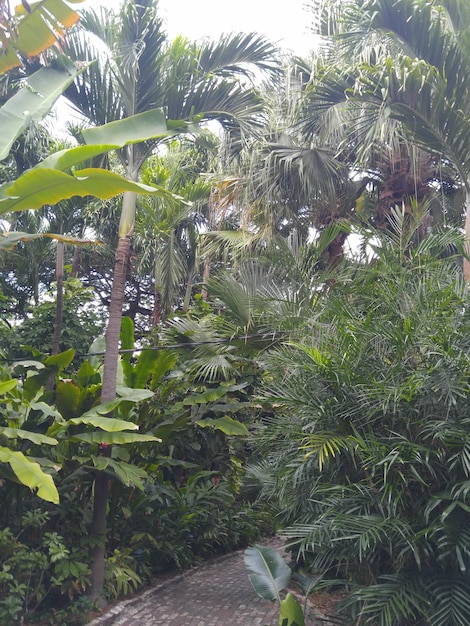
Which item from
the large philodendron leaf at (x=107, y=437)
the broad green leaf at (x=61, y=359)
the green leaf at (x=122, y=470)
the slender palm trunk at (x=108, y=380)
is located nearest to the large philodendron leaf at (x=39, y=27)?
the slender palm trunk at (x=108, y=380)

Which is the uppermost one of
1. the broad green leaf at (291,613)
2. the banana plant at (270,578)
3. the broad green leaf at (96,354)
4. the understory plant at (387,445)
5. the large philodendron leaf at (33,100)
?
the large philodendron leaf at (33,100)

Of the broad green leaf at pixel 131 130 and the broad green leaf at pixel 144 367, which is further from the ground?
the broad green leaf at pixel 131 130

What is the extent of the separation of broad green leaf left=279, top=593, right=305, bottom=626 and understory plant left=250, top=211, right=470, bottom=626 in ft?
1.12

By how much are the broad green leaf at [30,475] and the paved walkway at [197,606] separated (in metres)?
1.79

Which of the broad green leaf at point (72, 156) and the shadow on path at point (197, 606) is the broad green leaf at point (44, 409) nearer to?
the shadow on path at point (197, 606)

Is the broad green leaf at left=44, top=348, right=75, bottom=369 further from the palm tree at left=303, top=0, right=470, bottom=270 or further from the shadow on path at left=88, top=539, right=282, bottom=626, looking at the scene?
the palm tree at left=303, top=0, right=470, bottom=270

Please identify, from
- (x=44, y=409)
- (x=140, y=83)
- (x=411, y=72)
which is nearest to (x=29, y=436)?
(x=44, y=409)

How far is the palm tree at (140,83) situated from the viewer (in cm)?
724

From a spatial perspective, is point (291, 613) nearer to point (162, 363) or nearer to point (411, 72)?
point (162, 363)

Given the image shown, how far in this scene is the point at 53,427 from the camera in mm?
6652

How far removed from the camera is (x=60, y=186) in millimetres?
5598

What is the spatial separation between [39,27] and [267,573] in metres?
6.14

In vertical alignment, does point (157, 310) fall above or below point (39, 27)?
below

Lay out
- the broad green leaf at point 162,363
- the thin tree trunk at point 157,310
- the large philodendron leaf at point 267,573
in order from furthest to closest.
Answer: the thin tree trunk at point 157,310 < the broad green leaf at point 162,363 < the large philodendron leaf at point 267,573
